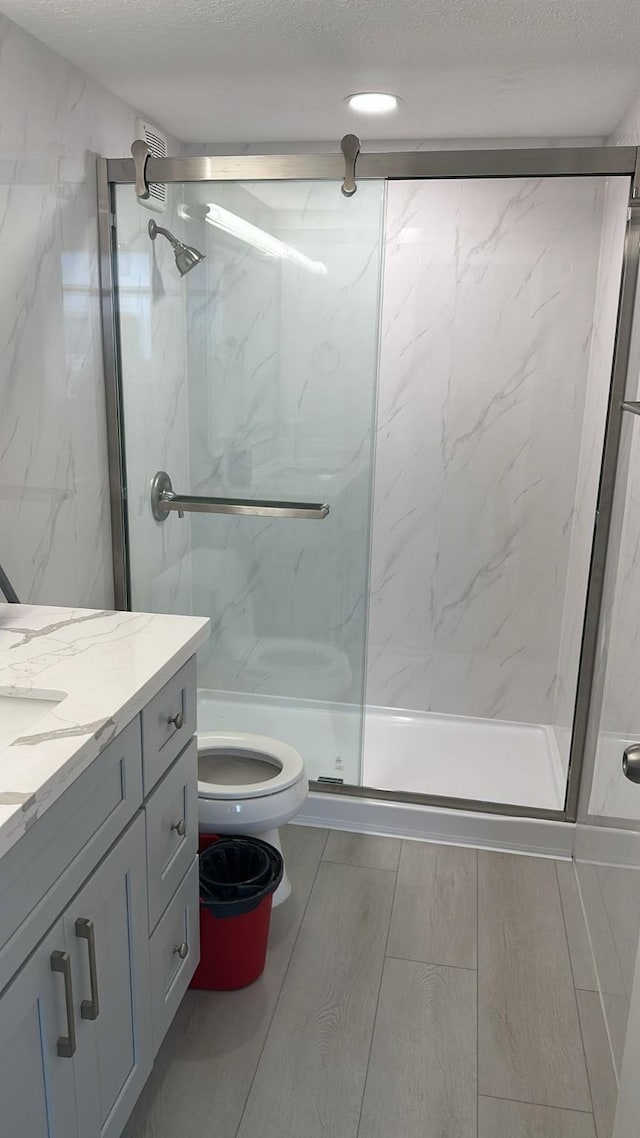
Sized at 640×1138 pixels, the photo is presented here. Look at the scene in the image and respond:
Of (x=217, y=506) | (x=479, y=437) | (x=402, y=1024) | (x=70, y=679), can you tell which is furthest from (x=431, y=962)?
(x=479, y=437)

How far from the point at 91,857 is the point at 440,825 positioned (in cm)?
158

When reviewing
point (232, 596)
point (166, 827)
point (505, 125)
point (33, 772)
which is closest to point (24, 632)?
point (166, 827)

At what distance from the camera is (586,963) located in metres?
2.16

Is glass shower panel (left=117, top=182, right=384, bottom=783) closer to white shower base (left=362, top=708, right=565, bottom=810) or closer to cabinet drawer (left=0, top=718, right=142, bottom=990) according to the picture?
white shower base (left=362, top=708, right=565, bottom=810)

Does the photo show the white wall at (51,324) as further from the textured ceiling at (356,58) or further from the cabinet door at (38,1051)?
the cabinet door at (38,1051)

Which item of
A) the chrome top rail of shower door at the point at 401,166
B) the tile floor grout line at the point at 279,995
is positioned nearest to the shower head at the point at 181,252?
the chrome top rail of shower door at the point at 401,166

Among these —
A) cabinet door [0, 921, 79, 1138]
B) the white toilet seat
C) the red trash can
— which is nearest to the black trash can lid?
the red trash can

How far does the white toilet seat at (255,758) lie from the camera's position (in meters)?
2.14

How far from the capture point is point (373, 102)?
2484 mm

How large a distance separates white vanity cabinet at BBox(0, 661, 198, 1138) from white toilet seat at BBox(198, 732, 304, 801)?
0.31 metres

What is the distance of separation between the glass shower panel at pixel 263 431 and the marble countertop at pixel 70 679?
88 centimetres

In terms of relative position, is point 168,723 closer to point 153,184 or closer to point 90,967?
point 90,967

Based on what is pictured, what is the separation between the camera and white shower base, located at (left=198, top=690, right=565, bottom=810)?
9.12 feet

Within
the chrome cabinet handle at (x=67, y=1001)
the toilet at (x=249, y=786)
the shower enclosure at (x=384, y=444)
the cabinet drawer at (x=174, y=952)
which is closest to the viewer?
the chrome cabinet handle at (x=67, y=1001)
